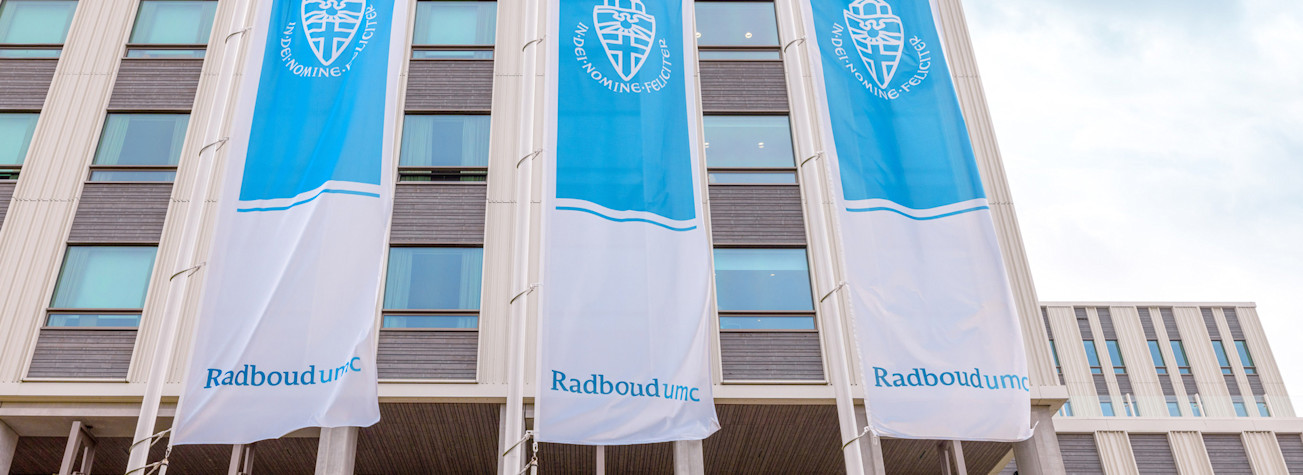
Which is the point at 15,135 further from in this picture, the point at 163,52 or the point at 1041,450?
the point at 1041,450

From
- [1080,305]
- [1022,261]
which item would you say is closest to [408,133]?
[1022,261]

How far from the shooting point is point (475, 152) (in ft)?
59.2

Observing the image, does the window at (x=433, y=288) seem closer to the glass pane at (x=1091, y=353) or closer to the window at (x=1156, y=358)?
the glass pane at (x=1091, y=353)

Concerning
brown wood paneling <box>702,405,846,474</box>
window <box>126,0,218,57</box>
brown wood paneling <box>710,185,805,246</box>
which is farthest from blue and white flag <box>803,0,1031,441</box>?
window <box>126,0,218,57</box>

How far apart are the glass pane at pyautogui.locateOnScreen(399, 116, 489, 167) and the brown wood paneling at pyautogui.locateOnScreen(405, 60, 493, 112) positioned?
230 millimetres

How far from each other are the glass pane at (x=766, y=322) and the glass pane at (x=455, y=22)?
24.3 ft

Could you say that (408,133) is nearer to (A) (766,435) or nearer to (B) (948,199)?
(A) (766,435)

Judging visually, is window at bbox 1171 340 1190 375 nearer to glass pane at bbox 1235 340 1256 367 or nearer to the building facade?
glass pane at bbox 1235 340 1256 367

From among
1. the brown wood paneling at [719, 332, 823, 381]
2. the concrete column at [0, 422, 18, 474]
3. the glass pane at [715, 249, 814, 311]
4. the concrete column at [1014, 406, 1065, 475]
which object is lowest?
the concrete column at [1014, 406, 1065, 475]

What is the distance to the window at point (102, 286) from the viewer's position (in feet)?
52.6

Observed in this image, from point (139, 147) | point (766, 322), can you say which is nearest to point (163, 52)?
point (139, 147)

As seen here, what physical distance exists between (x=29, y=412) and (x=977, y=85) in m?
17.1

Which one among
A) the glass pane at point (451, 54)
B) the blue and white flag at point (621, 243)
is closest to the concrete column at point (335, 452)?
the blue and white flag at point (621, 243)

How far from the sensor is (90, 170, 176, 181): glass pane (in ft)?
57.6
